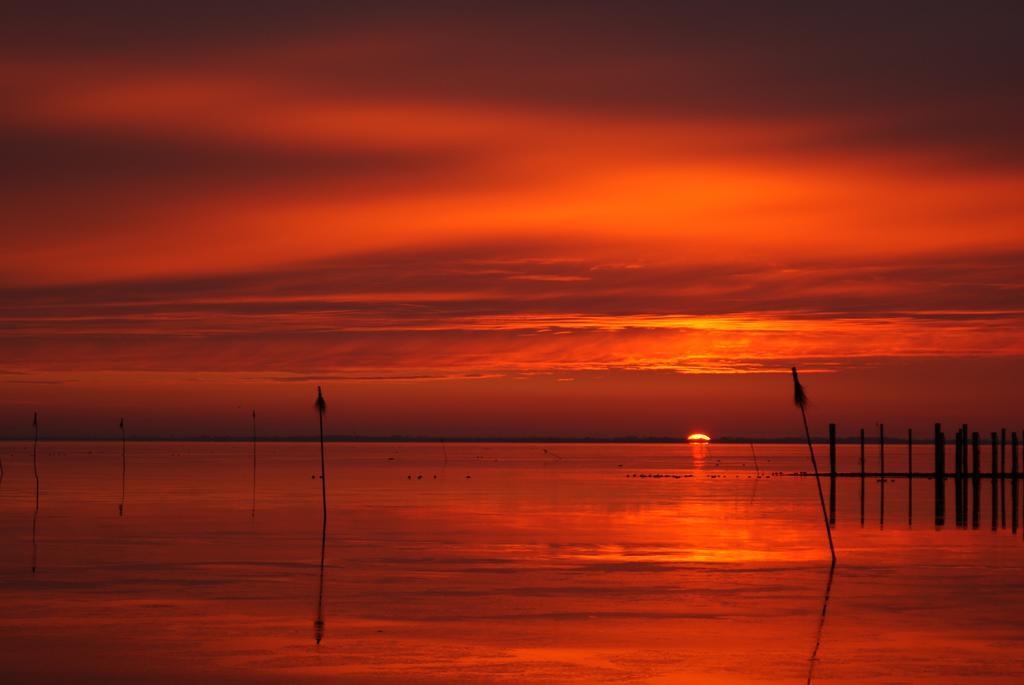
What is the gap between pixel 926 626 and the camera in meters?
31.7

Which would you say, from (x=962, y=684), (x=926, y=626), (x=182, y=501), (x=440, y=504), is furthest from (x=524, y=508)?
(x=962, y=684)

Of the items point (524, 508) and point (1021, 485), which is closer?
point (524, 508)

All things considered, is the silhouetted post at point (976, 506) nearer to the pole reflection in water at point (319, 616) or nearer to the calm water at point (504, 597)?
the calm water at point (504, 597)

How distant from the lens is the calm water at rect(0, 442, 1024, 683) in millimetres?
26484

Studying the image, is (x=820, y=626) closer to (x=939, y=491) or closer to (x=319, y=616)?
(x=319, y=616)

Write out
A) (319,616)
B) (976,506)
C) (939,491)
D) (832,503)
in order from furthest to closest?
(939,491)
(832,503)
(976,506)
(319,616)

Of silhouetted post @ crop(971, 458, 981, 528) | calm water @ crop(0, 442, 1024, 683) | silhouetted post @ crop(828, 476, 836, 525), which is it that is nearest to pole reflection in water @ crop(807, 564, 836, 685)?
calm water @ crop(0, 442, 1024, 683)

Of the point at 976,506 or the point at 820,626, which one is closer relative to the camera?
the point at 820,626

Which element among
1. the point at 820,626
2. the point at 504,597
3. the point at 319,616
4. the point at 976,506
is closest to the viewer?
the point at 820,626

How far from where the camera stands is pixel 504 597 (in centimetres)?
3641

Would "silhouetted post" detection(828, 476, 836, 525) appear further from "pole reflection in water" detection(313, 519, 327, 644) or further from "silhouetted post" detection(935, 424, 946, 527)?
"pole reflection in water" detection(313, 519, 327, 644)

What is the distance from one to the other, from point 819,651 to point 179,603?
1590 centimetres

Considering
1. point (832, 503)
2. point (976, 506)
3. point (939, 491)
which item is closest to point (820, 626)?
point (832, 503)

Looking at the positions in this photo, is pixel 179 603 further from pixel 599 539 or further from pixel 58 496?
pixel 58 496
